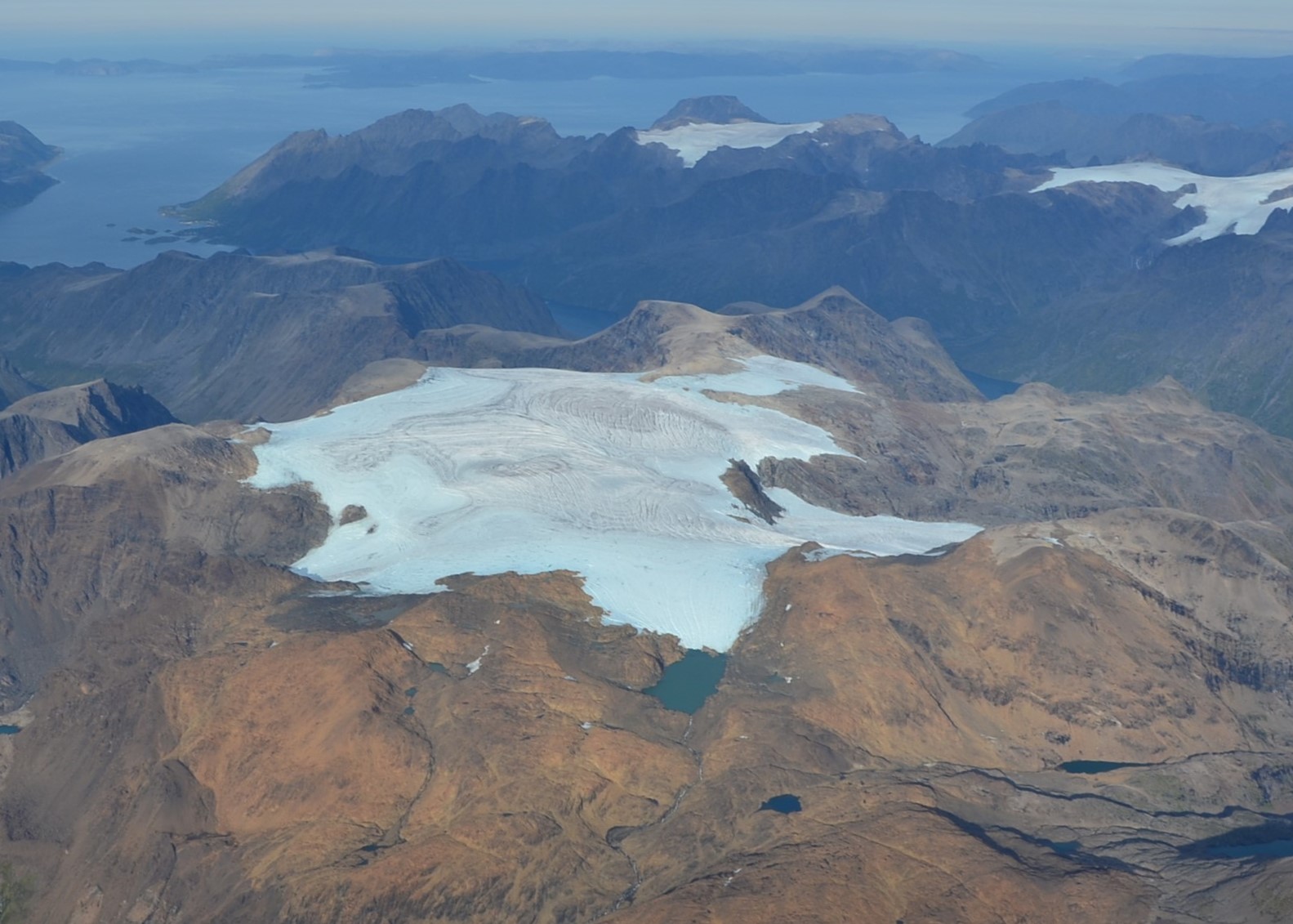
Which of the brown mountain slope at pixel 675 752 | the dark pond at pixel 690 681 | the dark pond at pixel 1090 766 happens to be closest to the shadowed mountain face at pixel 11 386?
the brown mountain slope at pixel 675 752

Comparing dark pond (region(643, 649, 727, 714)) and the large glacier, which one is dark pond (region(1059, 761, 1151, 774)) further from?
the large glacier

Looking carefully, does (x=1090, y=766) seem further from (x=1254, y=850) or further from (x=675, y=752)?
(x=675, y=752)

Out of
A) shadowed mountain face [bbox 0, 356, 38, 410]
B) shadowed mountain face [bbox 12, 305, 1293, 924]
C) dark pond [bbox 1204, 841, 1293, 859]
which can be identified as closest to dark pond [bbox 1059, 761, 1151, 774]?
shadowed mountain face [bbox 12, 305, 1293, 924]

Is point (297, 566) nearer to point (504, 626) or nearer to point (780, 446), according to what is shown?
point (504, 626)

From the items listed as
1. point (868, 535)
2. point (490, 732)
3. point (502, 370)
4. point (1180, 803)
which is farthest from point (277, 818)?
point (502, 370)

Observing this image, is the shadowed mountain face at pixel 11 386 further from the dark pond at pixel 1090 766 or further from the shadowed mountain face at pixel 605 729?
the dark pond at pixel 1090 766

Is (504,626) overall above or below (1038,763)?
above
